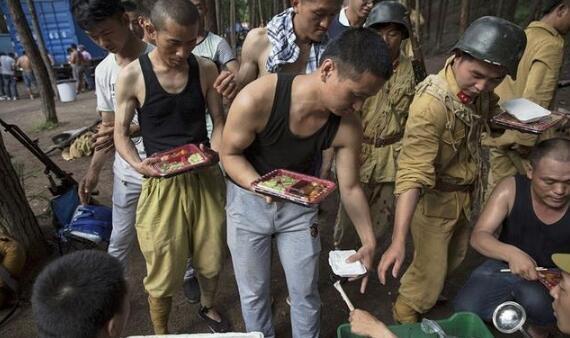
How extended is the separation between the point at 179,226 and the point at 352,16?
2111mm

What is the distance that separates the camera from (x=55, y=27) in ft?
57.4

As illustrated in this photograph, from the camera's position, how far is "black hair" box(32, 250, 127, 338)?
136cm

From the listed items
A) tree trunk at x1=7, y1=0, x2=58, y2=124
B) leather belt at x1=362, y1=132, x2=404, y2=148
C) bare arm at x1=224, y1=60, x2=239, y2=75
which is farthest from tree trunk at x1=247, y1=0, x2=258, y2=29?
leather belt at x1=362, y1=132, x2=404, y2=148

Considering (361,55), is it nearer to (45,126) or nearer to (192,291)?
(192,291)

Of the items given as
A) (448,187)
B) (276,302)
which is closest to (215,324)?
(276,302)

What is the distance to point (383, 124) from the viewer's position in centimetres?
314

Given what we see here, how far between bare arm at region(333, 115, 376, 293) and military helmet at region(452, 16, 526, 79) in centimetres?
68

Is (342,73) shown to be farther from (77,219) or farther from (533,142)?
(77,219)

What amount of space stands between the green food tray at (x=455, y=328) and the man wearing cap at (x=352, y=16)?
2.10 metres

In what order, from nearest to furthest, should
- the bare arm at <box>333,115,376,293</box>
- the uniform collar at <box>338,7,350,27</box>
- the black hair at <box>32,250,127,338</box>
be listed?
the black hair at <box>32,250,127,338</box> → the bare arm at <box>333,115,376,293</box> → the uniform collar at <box>338,7,350,27</box>

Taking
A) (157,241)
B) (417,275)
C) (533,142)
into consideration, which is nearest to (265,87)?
(157,241)

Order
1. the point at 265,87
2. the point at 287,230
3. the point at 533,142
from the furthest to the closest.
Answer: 1. the point at 533,142
2. the point at 287,230
3. the point at 265,87

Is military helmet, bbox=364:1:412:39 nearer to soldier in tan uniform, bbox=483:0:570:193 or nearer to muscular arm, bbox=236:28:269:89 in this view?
muscular arm, bbox=236:28:269:89

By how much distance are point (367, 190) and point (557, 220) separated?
135cm
